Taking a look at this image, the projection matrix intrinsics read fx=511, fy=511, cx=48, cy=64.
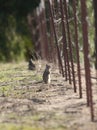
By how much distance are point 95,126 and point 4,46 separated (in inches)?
1066

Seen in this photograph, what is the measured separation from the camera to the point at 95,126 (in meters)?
9.66

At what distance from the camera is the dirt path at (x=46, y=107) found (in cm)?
1000

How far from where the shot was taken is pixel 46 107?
11461mm

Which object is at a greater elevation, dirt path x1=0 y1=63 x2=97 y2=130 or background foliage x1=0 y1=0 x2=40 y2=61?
dirt path x1=0 y1=63 x2=97 y2=130

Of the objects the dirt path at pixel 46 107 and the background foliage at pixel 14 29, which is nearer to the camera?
the dirt path at pixel 46 107

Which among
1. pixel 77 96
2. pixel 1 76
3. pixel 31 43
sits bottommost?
pixel 31 43

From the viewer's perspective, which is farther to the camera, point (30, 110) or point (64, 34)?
point (64, 34)

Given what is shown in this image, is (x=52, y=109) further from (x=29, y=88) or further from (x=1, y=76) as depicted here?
(x=1, y=76)

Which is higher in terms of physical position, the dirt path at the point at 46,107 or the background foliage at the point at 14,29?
the dirt path at the point at 46,107

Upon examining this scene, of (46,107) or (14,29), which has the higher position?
(46,107)

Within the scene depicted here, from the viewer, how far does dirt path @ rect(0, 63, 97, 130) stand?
10000 millimetres

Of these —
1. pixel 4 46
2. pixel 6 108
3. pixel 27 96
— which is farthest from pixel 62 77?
pixel 4 46

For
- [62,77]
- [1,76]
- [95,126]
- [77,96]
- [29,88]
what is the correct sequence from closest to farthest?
[95,126] < [77,96] < [29,88] < [62,77] < [1,76]

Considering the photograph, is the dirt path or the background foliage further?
the background foliage
